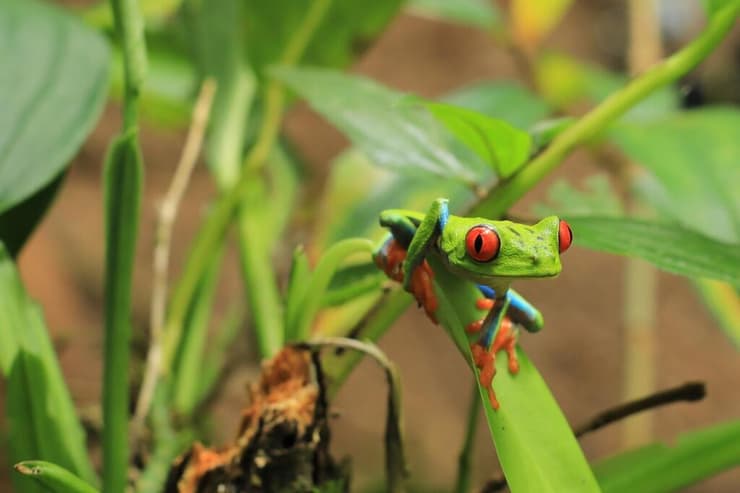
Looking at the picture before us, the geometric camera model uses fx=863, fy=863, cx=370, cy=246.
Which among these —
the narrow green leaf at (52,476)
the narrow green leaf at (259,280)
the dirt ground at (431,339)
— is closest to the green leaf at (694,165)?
the narrow green leaf at (259,280)

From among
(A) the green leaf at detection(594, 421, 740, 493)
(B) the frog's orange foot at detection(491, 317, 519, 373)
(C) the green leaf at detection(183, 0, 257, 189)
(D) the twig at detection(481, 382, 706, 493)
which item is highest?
(C) the green leaf at detection(183, 0, 257, 189)

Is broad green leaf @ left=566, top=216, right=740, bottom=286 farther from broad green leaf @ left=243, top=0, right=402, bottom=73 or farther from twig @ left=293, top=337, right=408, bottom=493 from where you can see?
broad green leaf @ left=243, top=0, right=402, bottom=73

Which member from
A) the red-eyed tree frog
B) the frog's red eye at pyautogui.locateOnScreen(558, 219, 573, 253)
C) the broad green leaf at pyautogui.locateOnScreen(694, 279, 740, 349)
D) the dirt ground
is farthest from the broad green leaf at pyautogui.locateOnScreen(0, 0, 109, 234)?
the dirt ground

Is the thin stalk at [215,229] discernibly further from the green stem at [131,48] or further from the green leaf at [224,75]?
the green stem at [131,48]

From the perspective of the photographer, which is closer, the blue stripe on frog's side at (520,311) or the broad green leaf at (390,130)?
the blue stripe on frog's side at (520,311)

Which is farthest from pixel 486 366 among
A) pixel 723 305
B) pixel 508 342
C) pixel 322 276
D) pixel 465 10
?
pixel 465 10
